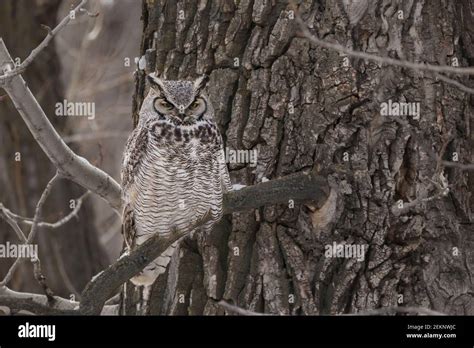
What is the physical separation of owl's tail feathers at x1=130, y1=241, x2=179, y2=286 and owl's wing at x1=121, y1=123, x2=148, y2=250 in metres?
0.19

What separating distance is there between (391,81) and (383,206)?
46 cm

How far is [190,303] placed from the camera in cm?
332

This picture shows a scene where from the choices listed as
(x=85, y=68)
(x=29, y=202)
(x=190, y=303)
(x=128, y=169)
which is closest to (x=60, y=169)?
(x=128, y=169)

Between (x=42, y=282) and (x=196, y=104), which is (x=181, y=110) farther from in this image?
(x=42, y=282)

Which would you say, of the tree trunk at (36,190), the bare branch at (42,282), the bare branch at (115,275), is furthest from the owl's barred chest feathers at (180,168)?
the tree trunk at (36,190)

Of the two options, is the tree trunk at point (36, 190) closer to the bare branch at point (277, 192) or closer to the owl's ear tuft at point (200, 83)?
the owl's ear tuft at point (200, 83)

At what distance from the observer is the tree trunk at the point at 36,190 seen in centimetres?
514

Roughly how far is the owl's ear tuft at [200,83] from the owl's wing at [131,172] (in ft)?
0.91

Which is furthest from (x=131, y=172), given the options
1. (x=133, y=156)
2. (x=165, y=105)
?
(x=165, y=105)

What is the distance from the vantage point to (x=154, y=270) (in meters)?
3.45

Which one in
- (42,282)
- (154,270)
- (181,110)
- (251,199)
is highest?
(181,110)

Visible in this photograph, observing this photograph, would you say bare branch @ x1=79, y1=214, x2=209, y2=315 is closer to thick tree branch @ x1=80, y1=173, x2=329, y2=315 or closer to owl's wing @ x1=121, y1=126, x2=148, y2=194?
thick tree branch @ x1=80, y1=173, x2=329, y2=315

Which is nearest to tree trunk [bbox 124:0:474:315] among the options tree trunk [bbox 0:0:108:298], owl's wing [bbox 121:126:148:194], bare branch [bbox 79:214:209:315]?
owl's wing [bbox 121:126:148:194]

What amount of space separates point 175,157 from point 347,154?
25.8 inches
